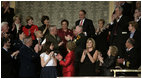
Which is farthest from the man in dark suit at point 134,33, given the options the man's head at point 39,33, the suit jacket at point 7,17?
the suit jacket at point 7,17

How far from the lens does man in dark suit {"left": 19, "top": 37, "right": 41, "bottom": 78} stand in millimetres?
7344

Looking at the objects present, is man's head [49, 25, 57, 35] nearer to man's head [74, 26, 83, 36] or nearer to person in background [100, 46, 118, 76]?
man's head [74, 26, 83, 36]

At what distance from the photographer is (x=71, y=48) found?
7566 millimetres

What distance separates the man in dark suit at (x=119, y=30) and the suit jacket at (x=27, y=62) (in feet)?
7.91

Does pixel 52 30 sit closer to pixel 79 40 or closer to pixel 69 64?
pixel 79 40

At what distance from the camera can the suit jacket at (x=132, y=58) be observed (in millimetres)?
7411

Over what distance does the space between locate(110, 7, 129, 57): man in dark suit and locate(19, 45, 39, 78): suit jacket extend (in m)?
2.41

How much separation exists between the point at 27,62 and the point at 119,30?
2.84 meters

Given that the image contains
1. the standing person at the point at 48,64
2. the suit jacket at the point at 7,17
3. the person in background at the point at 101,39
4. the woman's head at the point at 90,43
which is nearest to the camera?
the standing person at the point at 48,64

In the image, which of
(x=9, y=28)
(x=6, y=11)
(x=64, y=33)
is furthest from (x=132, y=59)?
(x=6, y=11)

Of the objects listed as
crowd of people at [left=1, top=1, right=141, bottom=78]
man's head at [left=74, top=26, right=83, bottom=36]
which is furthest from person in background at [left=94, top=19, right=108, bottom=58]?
man's head at [left=74, top=26, right=83, bottom=36]

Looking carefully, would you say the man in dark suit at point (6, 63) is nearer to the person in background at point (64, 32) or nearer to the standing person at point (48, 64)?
the standing person at point (48, 64)

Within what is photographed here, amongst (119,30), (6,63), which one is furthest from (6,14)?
(119,30)

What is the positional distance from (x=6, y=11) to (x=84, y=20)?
8.16 feet
